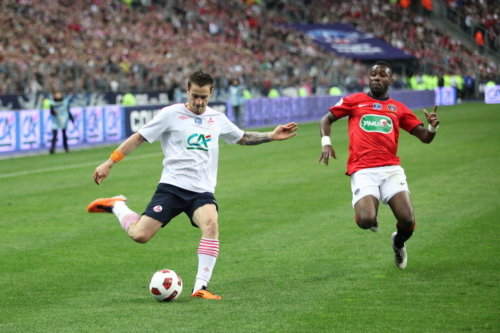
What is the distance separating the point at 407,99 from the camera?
45.8m

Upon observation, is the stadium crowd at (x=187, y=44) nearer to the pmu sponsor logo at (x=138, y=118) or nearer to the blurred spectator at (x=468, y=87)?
the blurred spectator at (x=468, y=87)

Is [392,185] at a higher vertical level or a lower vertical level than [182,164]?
lower

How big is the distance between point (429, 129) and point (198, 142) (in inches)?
98.3

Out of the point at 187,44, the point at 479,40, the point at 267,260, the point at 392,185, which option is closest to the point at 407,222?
the point at 392,185

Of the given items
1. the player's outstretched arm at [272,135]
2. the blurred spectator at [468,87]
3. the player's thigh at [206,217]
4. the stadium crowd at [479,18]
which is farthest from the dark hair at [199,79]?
the stadium crowd at [479,18]

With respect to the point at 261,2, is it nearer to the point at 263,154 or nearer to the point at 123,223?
the point at 263,154

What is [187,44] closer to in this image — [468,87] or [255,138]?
[468,87]

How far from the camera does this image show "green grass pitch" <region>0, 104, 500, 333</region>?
602cm

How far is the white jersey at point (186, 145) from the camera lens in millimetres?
7117

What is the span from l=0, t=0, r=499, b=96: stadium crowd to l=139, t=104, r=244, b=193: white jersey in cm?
2190

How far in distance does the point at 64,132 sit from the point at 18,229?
13225 millimetres

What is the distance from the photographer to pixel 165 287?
662 cm

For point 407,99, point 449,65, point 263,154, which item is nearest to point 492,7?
point 449,65

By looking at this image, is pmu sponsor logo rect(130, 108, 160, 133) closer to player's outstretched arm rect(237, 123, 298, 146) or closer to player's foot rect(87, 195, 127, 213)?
player's foot rect(87, 195, 127, 213)
